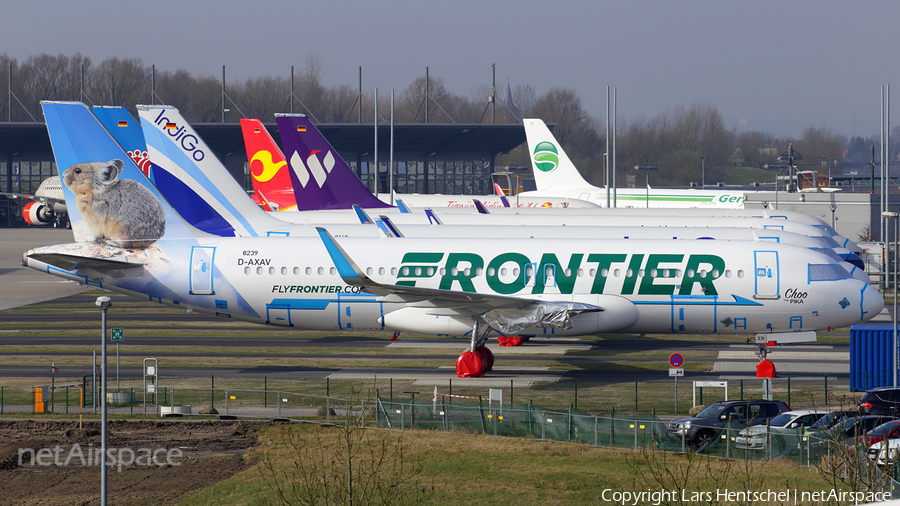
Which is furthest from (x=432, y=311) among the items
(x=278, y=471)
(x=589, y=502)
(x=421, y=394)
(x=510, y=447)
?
(x=589, y=502)

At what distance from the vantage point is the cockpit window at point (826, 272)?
36781 millimetres

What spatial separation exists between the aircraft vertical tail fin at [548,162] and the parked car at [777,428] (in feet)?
246

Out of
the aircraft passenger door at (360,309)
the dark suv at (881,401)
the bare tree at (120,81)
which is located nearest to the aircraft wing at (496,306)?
the aircraft passenger door at (360,309)

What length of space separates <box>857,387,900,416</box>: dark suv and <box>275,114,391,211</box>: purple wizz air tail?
34.6 meters

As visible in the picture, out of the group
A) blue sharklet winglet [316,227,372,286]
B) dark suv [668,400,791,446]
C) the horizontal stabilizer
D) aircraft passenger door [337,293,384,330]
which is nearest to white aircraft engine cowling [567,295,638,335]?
aircraft passenger door [337,293,384,330]

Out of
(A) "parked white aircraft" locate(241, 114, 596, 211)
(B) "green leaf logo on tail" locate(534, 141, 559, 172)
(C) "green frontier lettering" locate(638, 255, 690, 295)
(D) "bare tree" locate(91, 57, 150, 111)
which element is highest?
(D) "bare tree" locate(91, 57, 150, 111)

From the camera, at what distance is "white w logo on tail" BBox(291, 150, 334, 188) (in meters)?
57.7

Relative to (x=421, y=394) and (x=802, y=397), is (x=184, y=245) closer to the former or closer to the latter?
(x=421, y=394)

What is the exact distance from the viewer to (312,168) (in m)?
57.8

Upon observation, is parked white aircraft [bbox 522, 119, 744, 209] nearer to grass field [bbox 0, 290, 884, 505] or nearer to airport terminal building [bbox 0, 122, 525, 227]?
airport terminal building [bbox 0, 122, 525, 227]

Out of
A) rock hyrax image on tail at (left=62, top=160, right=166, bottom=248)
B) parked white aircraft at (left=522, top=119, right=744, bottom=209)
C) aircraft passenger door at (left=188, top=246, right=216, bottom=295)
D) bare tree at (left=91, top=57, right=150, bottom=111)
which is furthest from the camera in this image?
bare tree at (left=91, top=57, right=150, bottom=111)

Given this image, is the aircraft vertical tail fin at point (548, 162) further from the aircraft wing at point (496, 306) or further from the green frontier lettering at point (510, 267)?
the aircraft wing at point (496, 306)

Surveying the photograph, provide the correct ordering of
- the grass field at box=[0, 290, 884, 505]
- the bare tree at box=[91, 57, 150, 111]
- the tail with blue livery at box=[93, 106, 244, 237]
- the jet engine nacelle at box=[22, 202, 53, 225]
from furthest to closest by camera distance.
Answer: the bare tree at box=[91, 57, 150, 111], the jet engine nacelle at box=[22, 202, 53, 225], the tail with blue livery at box=[93, 106, 244, 237], the grass field at box=[0, 290, 884, 505]

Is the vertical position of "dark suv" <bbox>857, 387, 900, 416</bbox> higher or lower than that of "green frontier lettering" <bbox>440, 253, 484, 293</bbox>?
lower
